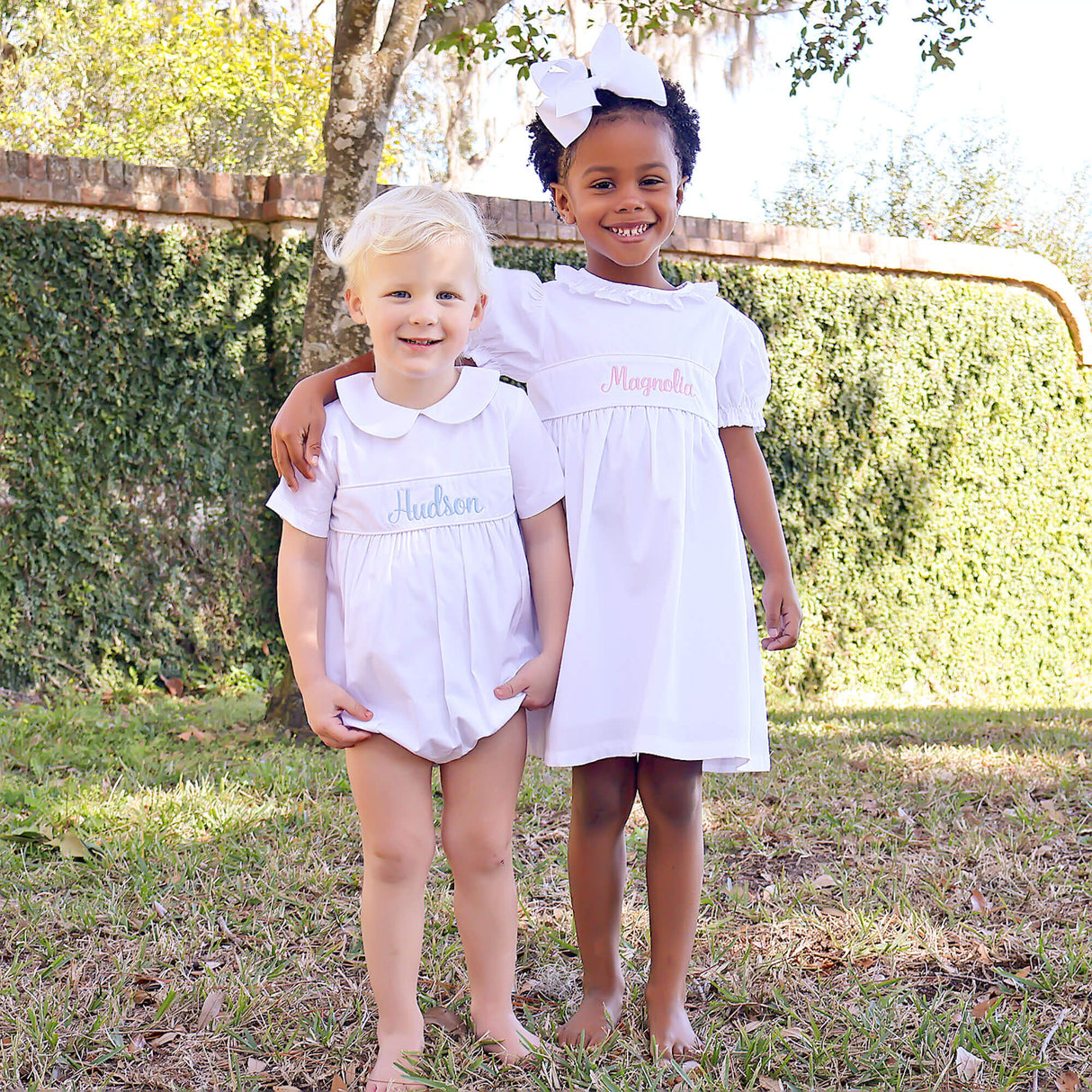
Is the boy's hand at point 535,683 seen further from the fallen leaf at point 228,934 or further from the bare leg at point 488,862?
the fallen leaf at point 228,934

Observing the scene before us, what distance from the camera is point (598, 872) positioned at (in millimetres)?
1976

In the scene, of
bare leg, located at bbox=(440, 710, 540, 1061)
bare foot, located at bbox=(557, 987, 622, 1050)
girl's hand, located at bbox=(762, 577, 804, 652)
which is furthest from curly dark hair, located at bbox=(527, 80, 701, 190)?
bare foot, located at bbox=(557, 987, 622, 1050)

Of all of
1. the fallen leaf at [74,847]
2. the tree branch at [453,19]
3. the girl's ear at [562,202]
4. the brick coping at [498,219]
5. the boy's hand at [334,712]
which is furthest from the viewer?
the brick coping at [498,219]

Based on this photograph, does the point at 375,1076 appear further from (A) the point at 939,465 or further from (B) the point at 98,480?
(A) the point at 939,465

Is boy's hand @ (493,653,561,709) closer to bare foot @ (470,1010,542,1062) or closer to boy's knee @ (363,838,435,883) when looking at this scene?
boy's knee @ (363,838,435,883)

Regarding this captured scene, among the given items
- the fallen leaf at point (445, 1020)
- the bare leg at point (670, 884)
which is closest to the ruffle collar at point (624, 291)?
the bare leg at point (670, 884)

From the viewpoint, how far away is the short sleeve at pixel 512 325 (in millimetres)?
1988

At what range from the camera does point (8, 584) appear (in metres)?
5.29

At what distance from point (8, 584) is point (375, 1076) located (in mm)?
4247

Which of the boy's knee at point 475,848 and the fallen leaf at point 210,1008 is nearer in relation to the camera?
the boy's knee at point 475,848

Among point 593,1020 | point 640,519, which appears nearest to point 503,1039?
point 593,1020

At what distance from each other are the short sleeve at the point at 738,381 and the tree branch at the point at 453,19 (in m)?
3.04

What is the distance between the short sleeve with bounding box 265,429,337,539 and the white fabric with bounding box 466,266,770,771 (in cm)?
40

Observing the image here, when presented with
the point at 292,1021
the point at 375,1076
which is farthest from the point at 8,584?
the point at 375,1076
